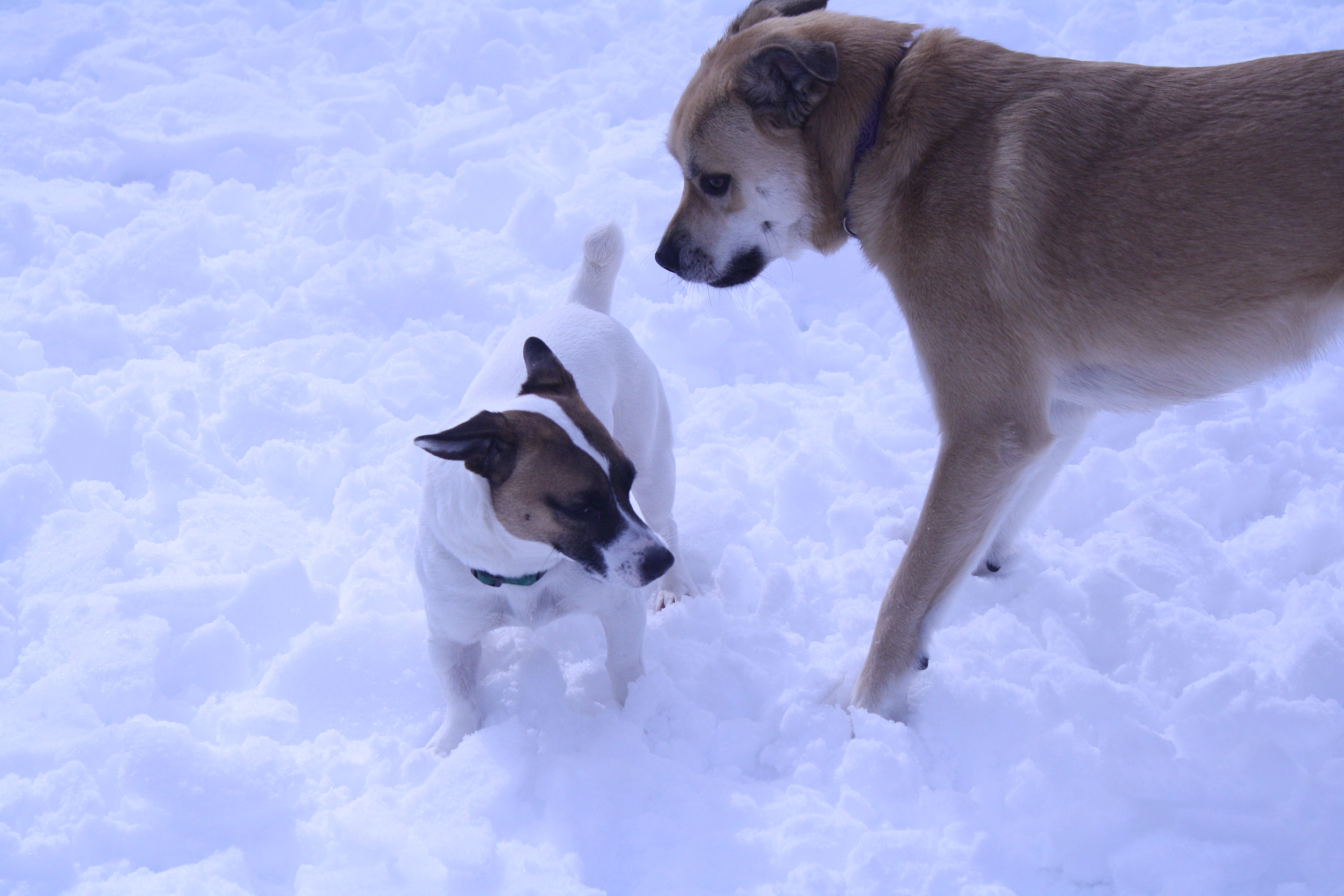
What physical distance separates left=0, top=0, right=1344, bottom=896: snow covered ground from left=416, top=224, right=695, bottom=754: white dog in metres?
0.29

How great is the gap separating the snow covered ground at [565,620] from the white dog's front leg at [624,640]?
8 centimetres

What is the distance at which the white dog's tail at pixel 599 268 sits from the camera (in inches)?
128

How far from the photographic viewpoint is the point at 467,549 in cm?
266

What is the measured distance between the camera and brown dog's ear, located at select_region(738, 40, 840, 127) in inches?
101

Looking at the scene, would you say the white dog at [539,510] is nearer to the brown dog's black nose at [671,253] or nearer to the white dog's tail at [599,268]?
the white dog's tail at [599,268]

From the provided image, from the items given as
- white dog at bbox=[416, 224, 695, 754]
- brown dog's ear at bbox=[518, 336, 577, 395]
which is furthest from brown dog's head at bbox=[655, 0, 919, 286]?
brown dog's ear at bbox=[518, 336, 577, 395]

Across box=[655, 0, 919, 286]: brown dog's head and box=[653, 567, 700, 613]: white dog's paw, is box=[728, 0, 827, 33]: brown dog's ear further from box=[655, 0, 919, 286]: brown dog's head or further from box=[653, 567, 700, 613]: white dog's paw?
box=[653, 567, 700, 613]: white dog's paw

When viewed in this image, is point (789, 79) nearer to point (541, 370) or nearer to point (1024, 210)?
point (1024, 210)

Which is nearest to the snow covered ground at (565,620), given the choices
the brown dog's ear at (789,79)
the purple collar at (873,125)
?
the purple collar at (873,125)

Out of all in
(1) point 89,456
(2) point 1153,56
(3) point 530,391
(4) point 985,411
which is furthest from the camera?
(2) point 1153,56

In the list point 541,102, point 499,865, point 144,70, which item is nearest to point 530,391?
point 499,865

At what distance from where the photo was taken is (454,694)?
2855mm

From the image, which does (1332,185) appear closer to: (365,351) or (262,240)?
(365,351)

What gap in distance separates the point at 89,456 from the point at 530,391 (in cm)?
229
